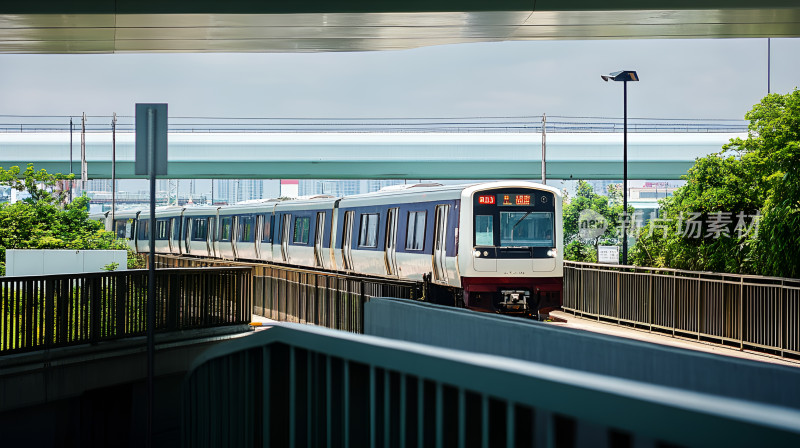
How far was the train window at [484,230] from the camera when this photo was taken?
1984cm

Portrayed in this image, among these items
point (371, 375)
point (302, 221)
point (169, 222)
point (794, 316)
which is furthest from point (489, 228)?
point (169, 222)

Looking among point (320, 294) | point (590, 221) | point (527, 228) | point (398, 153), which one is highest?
point (398, 153)

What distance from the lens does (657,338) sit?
18641 millimetres

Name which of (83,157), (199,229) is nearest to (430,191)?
(199,229)

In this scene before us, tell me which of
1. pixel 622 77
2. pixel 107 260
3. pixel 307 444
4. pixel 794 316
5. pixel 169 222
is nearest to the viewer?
pixel 307 444

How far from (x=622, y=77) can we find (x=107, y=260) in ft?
79.3

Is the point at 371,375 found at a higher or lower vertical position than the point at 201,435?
higher

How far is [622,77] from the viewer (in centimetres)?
3584

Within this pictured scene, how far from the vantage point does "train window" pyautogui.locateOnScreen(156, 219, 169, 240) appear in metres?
45.7

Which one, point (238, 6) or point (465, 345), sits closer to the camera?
point (465, 345)

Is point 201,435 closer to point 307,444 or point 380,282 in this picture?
point 307,444

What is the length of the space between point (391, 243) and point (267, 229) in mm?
11259

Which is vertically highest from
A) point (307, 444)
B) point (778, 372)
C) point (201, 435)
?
point (778, 372)

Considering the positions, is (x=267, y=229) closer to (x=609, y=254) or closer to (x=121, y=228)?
(x=609, y=254)
